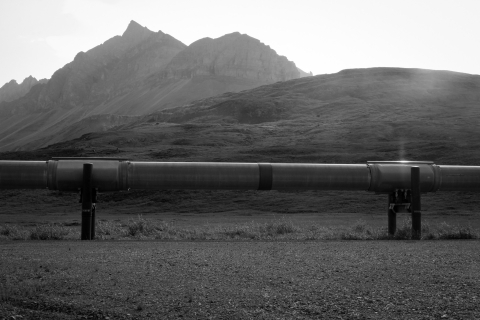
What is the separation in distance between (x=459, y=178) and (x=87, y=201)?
1064cm

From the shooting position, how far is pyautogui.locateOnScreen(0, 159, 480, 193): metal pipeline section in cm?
1291

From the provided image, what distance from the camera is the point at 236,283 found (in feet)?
21.4

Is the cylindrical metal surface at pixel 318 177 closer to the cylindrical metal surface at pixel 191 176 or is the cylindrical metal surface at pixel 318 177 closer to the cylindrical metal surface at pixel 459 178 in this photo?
the cylindrical metal surface at pixel 191 176

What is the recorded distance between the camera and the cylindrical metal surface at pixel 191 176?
1330cm

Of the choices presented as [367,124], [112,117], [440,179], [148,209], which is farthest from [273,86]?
[440,179]

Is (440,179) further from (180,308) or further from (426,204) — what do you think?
(426,204)

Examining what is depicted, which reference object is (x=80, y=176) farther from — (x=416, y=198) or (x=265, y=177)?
(x=416, y=198)

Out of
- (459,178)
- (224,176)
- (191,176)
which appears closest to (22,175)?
(191,176)

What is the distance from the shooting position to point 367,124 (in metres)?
85.4

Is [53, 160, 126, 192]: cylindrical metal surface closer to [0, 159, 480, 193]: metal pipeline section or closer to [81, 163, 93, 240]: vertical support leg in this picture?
[0, 159, 480, 193]: metal pipeline section

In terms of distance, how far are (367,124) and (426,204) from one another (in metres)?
50.1

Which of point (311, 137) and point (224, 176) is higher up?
point (311, 137)

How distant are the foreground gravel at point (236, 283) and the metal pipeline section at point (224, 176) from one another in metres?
3.51

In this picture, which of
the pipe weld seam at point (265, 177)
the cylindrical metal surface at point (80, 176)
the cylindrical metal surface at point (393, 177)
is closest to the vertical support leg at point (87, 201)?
the cylindrical metal surface at point (80, 176)
